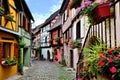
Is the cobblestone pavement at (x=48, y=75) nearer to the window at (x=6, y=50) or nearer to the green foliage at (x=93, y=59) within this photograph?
the window at (x=6, y=50)

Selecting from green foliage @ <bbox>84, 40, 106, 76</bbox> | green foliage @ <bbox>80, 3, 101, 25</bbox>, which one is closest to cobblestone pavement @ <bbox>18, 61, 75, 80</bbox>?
green foliage @ <bbox>80, 3, 101, 25</bbox>

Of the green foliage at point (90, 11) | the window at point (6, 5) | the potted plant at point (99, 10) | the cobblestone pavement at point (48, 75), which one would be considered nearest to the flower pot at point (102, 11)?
the potted plant at point (99, 10)

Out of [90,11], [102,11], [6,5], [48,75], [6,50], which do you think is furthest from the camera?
[48,75]

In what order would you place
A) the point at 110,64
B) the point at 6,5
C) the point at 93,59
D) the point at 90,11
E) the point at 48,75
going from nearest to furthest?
the point at 110,64 → the point at 93,59 → the point at 90,11 → the point at 6,5 → the point at 48,75

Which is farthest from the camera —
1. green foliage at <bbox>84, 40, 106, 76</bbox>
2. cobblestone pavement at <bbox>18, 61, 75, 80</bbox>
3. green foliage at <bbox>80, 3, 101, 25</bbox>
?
cobblestone pavement at <bbox>18, 61, 75, 80</bbox>

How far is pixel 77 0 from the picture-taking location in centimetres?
1140

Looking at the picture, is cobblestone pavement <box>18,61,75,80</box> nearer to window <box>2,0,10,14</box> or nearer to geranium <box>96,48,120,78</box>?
window <box>2,0,10,14</box>

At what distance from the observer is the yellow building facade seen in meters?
11.6

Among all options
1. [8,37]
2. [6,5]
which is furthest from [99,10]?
[8,37]

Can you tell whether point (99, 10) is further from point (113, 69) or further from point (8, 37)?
point (8, 37)

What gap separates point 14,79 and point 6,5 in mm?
3899

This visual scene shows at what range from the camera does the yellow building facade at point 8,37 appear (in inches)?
456

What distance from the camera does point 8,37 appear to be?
13.1 m

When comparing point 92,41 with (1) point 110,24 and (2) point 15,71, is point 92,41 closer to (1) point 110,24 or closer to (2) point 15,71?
(1) point 110,24
